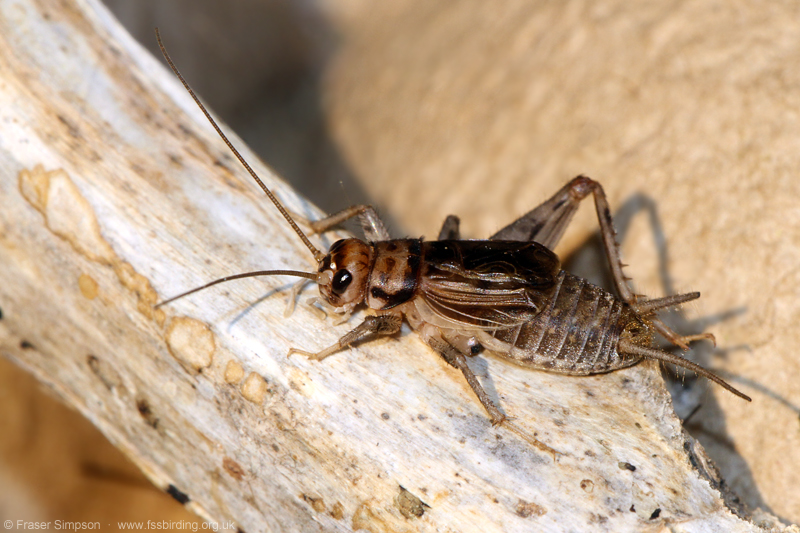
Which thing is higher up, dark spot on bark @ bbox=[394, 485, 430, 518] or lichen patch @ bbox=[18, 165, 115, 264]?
lichen patch @ bbox=[18, 165, 115, 264]

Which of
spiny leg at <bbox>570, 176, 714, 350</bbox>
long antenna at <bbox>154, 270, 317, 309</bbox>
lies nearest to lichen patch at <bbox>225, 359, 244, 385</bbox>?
long antenna at <bbox>154, 270, 317, 309</bbox>

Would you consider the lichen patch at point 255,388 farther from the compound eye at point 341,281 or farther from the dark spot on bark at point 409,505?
the dark spot on bark at point 409,505

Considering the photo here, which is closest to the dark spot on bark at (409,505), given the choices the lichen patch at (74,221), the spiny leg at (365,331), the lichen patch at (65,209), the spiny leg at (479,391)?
the spiny leg at (479,391)

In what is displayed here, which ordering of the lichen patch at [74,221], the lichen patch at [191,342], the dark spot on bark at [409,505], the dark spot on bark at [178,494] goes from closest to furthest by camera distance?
the dark spot on bark at [409,505], the lichen patch at [191,342], the lichen patch at [74,221], the dark spot on bark at [178,494]

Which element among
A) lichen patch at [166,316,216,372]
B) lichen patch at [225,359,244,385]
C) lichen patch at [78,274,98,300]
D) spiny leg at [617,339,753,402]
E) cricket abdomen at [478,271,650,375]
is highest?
lichen patch at [78,274,98,300]

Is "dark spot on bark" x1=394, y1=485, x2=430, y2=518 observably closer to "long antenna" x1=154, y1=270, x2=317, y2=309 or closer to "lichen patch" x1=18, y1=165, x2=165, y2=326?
"long antenna" x1=154, y1=270, x2=317, y2=309

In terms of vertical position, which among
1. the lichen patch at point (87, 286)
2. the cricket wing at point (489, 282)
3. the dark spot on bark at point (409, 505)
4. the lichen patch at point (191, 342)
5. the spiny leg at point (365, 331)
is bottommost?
the dark spot on bark at point (409, 505)

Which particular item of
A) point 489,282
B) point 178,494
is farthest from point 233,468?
point 489,282
